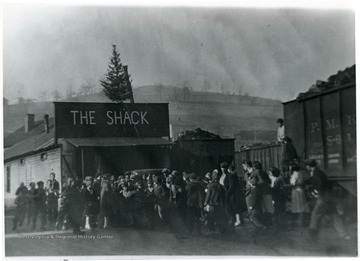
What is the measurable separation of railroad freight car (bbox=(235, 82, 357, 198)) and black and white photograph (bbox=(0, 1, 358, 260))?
29 millimetres

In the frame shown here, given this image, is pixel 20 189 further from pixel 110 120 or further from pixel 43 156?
pixel 110 120

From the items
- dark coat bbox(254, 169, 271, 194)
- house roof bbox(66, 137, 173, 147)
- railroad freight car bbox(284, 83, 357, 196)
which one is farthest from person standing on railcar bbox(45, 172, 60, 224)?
railroad freight car bbox(284, 83, 357, 196)

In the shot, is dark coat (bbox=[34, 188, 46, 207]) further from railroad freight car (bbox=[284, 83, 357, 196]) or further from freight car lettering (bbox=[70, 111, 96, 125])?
railroad freight car (bbox=[284, 83, 357, 196])

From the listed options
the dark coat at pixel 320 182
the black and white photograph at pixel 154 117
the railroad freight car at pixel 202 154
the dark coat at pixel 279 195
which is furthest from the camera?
the railroad freight car at pixel 202 154

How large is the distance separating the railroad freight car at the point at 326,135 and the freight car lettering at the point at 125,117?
1.45 meters

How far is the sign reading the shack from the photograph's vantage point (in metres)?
6.80

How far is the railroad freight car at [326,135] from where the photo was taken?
637 centimetres

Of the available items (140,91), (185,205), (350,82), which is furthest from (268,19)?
(185,205)

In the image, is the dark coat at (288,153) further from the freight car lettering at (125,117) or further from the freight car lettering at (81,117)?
the freight car lettering at (81,117)

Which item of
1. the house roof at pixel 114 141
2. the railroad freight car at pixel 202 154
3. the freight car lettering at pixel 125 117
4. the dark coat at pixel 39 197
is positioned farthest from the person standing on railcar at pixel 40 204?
the railroad freight car at pixel 202 154

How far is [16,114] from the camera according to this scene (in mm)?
6738
